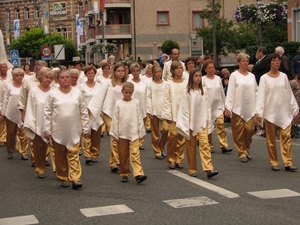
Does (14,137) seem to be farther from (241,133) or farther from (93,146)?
(241,133)

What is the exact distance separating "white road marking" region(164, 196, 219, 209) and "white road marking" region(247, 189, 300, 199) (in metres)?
0.71

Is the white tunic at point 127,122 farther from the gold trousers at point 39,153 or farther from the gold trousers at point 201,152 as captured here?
the gold trousers at point 39,153

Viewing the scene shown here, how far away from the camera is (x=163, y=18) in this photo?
59.5 metres

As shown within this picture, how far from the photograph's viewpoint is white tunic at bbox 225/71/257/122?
42.2 ft

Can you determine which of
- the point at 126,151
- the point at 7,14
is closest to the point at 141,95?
the point at 126,151

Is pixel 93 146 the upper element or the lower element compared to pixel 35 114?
lower

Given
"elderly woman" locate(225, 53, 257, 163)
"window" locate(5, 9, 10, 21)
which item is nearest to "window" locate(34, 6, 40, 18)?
"window" locate(5, 9, 10, 21)

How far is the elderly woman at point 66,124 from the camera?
33.7 feet

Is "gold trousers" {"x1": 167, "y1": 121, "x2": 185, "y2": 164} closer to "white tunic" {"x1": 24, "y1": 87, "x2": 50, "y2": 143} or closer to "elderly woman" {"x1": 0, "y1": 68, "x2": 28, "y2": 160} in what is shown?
"white tunic" {"x1": 24, "y1": 87, "x2": 50, "y2": 143}

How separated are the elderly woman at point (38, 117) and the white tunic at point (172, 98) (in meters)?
2.11

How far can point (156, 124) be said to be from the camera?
46.5 feet

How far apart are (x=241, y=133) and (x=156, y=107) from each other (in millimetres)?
2234

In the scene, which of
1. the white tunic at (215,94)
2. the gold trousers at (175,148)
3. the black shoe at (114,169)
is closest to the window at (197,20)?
the white tunic at (215,94)

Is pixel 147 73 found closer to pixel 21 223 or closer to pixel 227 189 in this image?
pixel 227 189
